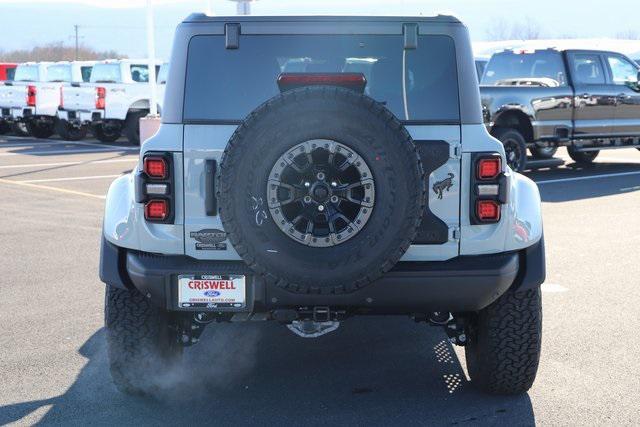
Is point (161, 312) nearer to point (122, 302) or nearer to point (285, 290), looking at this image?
point (122, 302)

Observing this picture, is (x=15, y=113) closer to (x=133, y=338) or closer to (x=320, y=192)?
(x=133, y=338)

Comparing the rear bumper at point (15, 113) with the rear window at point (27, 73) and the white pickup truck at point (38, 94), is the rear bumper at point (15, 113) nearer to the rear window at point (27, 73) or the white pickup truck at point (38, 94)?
the white pickup truck at point (38, 94)

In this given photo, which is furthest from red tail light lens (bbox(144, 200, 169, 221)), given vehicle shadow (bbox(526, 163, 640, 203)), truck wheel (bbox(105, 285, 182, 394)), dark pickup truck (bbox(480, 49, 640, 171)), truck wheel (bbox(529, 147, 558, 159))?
truck wheel (bbox(529, 147, 558, 159))

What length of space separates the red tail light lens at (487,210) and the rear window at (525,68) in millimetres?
10008

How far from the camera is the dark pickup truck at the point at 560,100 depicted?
1308 centimetres

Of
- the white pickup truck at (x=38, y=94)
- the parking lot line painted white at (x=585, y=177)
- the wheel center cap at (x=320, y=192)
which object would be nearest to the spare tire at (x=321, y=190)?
the wheel center cap at (x=320, y=192)

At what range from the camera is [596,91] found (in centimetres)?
1388

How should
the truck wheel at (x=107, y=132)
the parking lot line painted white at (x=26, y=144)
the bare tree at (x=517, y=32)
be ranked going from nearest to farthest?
the parking lot line painted white at (x=26, y=144)
the truck wheel at (x=107, y=132)
the bare tree at (x=517, y=32)

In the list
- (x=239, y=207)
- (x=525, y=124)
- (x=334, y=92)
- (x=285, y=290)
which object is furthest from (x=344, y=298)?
(x=525, y=124)

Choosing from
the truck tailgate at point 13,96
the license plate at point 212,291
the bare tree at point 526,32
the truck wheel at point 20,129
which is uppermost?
the bare tree at point 526,32

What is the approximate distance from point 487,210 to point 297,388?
134cm

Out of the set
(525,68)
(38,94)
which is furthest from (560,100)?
(38,94)

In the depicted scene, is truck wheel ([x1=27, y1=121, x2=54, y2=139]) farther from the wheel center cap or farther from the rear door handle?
the wheel center cap

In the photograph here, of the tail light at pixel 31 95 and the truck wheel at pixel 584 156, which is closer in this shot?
the truck wheel at pixel 584 156
